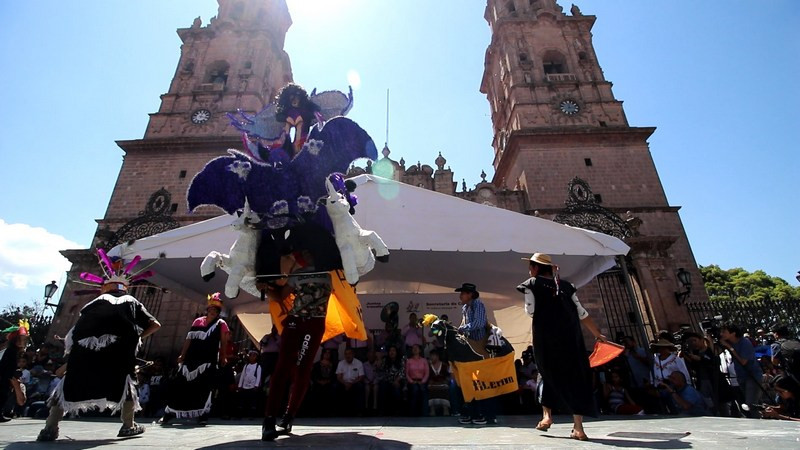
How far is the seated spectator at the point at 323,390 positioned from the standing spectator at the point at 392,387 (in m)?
0.81

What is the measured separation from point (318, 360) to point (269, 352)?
0.92 meters

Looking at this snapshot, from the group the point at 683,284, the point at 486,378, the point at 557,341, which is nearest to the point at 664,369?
the point at 486,378

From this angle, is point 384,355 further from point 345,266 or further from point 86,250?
point 86,250

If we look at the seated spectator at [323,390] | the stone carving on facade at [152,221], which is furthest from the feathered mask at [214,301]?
the stone carving on facade at [152,221]

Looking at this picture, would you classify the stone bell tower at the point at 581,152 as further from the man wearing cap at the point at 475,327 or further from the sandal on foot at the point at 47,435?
the sandal on foot at the point at 47,435

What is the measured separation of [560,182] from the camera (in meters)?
17.8

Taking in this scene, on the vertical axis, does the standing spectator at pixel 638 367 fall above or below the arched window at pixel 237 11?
below

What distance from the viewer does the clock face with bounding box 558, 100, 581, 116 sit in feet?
Result: 65.9

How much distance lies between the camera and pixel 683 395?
5.73m

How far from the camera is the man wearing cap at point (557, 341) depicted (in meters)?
3.26

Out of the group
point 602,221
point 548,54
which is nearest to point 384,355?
point 602,221

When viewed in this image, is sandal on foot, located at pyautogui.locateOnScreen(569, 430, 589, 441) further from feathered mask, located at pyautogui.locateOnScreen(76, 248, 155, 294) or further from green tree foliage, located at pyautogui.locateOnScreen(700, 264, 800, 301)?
green tree foliage, located at pyautogui.locateOnScreen(700, 264, 800, 301)

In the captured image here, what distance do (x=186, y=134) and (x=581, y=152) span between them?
19.7 meters

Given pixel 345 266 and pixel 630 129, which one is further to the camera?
pixel 630 129
